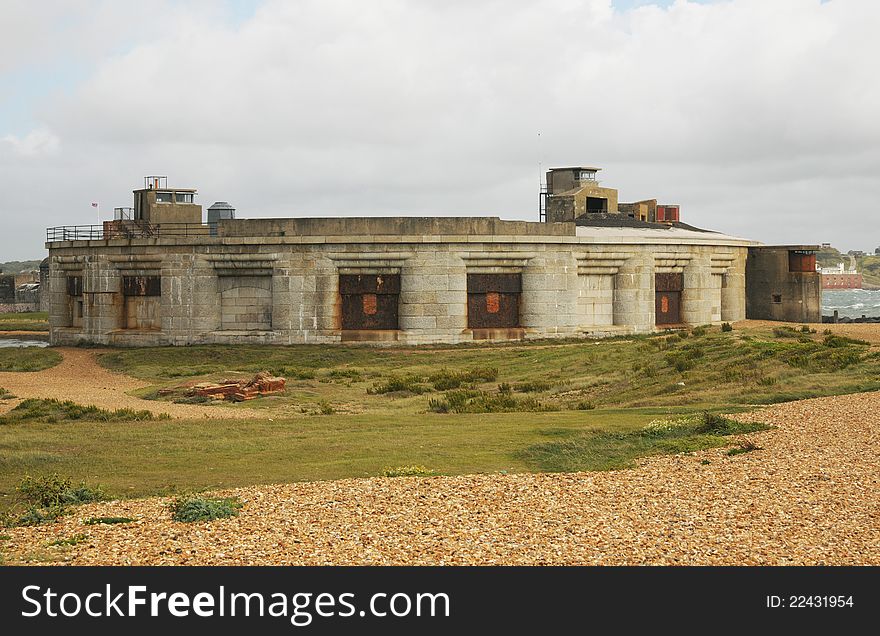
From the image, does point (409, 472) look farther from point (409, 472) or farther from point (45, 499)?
point (45, 499)

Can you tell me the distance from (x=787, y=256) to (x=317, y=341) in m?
28.5

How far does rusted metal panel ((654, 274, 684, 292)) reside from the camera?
169 ft

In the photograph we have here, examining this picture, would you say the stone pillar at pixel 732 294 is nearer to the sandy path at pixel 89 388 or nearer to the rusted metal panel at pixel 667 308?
the rusted metal panel at pixel 667 308

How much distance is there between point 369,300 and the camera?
1832 inches

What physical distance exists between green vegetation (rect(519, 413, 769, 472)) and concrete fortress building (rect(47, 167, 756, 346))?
25638mm

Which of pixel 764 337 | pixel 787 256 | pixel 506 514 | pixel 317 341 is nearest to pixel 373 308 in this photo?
pixel 317 341

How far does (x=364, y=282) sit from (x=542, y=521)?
3349 cm

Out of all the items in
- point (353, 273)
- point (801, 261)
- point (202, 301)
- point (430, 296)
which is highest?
point (801, 261)

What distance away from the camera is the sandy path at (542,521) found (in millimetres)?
11930

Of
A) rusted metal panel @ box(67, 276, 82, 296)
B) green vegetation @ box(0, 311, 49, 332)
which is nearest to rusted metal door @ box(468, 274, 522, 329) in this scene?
rusted metal panel @ box(67, 276, 82, 296)

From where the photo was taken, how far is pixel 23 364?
4303cm

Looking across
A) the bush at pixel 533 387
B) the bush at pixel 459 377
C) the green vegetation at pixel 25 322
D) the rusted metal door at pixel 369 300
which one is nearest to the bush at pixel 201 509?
the bush at pixel 533 387

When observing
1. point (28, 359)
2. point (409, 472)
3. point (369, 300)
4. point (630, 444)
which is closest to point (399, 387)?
point (369, 300)
